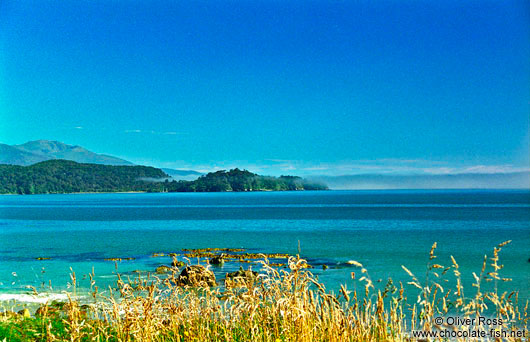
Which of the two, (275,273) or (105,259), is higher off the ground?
(275,273)

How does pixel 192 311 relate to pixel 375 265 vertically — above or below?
above

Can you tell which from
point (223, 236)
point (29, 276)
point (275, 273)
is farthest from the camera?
point (223, 236)

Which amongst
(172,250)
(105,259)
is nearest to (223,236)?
(172,250)

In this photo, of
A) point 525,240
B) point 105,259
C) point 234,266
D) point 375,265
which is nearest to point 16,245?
point 105,259

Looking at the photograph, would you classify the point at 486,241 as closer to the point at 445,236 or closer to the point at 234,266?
the point at 445,236

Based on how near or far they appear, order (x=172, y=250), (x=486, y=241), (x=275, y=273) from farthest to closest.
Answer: (x=486, y=241) → (x=172, y=250) → (x=275, y=273)

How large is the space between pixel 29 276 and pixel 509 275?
107 feet

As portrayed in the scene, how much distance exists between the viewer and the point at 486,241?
200ft

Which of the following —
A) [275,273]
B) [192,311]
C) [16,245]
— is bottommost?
[16,245]

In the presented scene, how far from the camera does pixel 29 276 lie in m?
32.9

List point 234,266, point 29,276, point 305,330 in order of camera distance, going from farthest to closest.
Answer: point 234,266, point 29,276, point 305,330

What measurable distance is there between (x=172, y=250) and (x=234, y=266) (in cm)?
1534

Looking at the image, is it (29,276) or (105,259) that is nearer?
(29,276)

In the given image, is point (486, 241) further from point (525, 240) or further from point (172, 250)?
point (172, 250)
